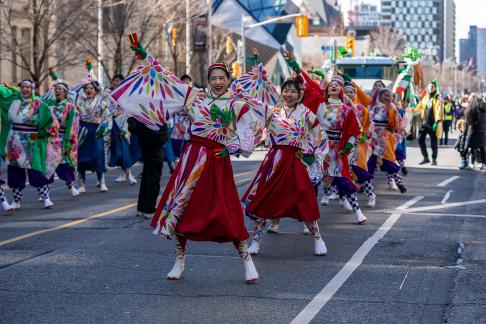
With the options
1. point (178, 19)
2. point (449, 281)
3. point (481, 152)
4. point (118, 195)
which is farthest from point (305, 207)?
point (178, 19)

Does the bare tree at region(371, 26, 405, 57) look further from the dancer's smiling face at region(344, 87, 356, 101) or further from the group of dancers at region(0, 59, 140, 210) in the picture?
the dancer's smiling face at region(344, 87, 356, 101)

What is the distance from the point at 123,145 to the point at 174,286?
35.2 feet

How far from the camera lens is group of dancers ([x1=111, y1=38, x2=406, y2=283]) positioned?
28.2 ft

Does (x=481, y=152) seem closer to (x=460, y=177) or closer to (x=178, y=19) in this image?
(x=460, y=177)

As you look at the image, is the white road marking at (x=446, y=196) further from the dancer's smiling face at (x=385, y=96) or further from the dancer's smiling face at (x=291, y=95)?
the dancer's smiling face at (x=291, y=95)

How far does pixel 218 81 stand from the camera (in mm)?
8703

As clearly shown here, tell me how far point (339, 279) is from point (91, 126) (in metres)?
9.81

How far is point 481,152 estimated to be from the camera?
2359 cm

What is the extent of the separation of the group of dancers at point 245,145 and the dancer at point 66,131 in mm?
4811

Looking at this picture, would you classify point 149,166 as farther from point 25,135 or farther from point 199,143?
point 199,143

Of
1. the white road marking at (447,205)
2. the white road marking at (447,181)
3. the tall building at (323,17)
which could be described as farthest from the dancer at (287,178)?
the tall building at (323,17)

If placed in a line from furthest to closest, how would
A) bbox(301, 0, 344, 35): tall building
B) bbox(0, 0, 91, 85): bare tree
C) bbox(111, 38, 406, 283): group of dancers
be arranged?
bbox(301, 0, 344, 35): tall building < bbox(0, 0, 91, 85): bare tree < bbox(111, 38, 406, 283): group of dancers

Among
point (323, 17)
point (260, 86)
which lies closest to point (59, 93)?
point (260, 86)

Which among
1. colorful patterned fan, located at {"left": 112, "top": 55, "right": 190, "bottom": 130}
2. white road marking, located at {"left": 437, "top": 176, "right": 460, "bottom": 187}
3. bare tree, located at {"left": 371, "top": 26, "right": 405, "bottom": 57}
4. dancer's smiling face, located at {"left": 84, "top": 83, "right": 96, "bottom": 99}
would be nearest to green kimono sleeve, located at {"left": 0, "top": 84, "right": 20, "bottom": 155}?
dancer's smiling face, located at {"left": 84, "top": 83, "right": 96, "bottom": 99}
